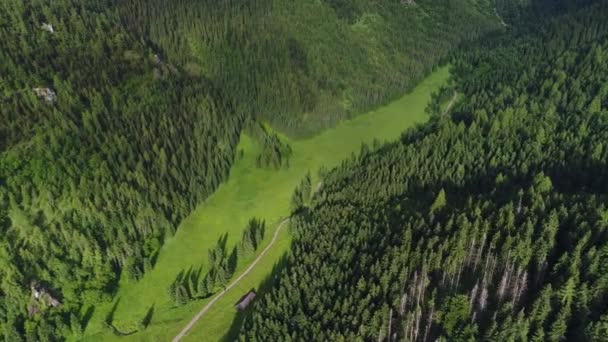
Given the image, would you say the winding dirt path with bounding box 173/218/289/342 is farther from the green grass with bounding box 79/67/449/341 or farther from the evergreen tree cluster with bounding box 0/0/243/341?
the evergreen tree cluster with bounding box 0/0/243/341

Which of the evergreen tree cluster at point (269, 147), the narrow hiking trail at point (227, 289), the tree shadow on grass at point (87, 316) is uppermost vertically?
the evergreen tree cluster at point (269, 147)

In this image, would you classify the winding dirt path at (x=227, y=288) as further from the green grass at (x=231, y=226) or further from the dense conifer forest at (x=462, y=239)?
the dense conifer forest at (x=462, y=239)

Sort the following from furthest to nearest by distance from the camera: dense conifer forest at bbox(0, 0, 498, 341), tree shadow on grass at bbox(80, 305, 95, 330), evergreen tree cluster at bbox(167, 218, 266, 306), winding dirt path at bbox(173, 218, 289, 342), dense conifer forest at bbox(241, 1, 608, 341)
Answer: evergreen tree cluster at bbox(167, 218, 266, 306), dense conifer forest at bbox(0, 0, 498, 341), tree shadow on grass at bbox(80, 305, 95, 330), winding dirt path at bbox(173, 218, 289, 342), dense conifer forest at bbox(241, 1, 608, 341)

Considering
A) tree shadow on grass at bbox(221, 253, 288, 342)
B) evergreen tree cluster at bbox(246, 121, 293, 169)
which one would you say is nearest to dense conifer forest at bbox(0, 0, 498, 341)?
evergreen tree cluster at bbox(246, 121, 293, 169)

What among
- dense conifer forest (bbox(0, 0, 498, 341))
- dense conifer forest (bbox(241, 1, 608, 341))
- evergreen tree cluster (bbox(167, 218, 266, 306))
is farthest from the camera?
evergreen tree cluster (bbox(167, 218, 266, 306))

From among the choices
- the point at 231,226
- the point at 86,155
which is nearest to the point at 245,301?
the point at 231,226

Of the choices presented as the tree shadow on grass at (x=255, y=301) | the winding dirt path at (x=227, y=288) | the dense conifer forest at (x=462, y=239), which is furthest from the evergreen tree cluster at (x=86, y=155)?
the dense conifer forest at (x=462, y=239)

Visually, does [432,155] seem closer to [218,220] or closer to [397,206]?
[397,206]
